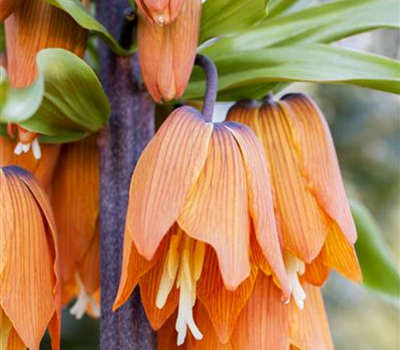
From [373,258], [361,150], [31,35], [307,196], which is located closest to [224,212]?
[307,196]

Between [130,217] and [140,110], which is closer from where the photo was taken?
[130,217]

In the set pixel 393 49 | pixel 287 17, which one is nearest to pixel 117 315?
pixel 287 17

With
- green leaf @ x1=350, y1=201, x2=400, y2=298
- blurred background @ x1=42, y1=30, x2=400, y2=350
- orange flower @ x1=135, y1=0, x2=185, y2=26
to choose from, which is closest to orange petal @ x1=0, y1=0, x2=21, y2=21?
orange flower @ x1=135, y1=0, x2=185, y2=26

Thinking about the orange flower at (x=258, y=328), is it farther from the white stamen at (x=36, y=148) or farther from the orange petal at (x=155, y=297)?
the white stamen at (x=36, y=148)

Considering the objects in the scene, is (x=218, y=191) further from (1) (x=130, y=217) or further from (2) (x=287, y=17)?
(2) (x=287, y=17)

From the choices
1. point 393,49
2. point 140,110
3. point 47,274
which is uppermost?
point 140,110

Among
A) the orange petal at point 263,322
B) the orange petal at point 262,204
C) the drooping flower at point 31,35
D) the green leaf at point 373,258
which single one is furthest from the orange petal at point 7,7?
the green leaf at point 373,258

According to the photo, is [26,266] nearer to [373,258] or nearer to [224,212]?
[224,212]
